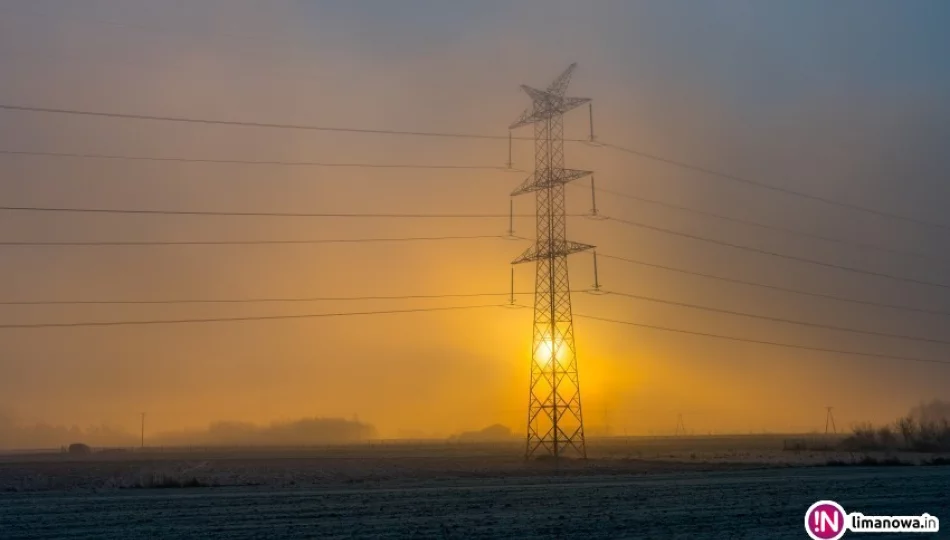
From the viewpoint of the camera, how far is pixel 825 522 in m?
32.9

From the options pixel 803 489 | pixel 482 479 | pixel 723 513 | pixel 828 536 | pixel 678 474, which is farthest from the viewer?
pixel 678 474

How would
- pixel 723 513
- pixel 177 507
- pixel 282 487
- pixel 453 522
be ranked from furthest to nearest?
pixel 282 487 → pixel 177 507 → pixel 723 513 → pixel 453 522

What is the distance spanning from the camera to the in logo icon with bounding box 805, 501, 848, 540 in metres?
30.9

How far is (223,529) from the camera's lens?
32.1 metres

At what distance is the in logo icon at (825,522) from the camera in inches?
1216

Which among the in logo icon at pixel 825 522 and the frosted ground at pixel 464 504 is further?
the frosted ground at pixel 464 504

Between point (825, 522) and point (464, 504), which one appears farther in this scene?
point (464, 504)

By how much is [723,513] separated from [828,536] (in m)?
6.07

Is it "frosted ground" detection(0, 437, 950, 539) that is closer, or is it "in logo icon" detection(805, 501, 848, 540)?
"in logo icon" detection(805, 501, 848, 540)

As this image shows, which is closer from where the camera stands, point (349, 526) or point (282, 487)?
point (349, 526)

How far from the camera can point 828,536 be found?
30641 millimetres

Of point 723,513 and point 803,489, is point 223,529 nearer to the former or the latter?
point 723,513

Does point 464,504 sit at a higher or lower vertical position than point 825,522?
higher

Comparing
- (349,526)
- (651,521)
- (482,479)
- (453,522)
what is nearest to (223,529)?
(349,526)
